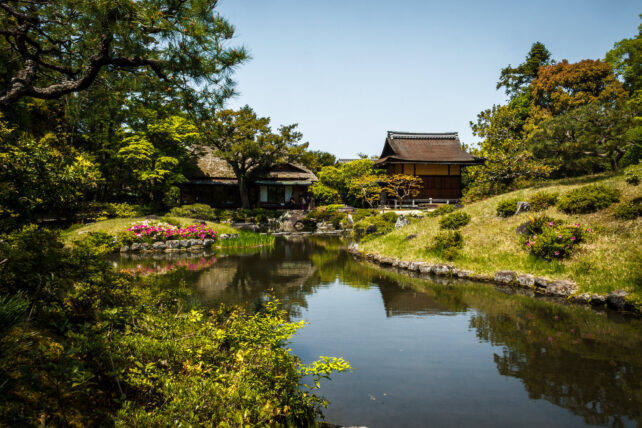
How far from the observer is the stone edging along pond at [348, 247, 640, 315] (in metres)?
7.45

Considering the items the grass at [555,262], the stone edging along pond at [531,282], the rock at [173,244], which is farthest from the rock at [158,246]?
the stone edging along pond at [531,282]

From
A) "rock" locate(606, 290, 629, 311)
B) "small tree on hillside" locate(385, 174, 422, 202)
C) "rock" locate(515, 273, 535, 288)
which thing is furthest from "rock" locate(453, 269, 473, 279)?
"small tree on hillside" locate(385, 174, 422, 202)

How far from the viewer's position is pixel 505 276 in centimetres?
1003

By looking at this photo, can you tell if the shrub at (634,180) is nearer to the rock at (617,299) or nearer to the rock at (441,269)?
the rock at (617,299)

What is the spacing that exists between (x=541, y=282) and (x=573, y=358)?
15.0ft

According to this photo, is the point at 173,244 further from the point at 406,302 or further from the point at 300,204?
the point at 300,204

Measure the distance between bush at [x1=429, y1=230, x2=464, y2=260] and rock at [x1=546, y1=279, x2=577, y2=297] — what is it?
3421 mm

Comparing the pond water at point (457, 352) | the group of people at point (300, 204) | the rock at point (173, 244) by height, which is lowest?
the pond water at point (457, 352)

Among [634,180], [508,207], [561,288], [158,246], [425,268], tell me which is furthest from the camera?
[158,246]

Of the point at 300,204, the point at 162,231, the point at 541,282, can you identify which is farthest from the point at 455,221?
the point at 300,204

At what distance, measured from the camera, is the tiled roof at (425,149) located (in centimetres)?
3188

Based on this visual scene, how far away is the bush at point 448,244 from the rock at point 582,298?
13.4 ft

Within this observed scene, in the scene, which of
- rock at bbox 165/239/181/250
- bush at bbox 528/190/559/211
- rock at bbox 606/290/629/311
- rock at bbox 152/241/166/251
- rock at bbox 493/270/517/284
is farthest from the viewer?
rock at bbox 165/239/181/250

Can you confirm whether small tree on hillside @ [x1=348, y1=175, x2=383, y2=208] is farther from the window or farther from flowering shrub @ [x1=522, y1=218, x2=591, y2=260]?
flowering shrub @ [x1=522, y1=218, x2=591, y2=260]
